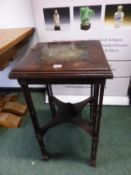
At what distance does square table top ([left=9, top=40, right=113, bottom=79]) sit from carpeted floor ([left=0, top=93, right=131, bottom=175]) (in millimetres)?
690

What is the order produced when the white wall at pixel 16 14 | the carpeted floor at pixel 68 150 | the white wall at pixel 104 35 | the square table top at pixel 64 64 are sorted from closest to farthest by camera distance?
the square table top at pixel 64 64 → the carpeted floor at pixel 68 150 → the white wall at pixel 104 35 → the white wall at pixel 16 14

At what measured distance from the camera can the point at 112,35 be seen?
1.21 m

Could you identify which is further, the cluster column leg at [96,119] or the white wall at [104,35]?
the white wall at [104,35]

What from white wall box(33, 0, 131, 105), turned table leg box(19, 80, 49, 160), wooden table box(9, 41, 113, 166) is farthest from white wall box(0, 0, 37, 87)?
turned table leg box(19, 80, 49, 160)

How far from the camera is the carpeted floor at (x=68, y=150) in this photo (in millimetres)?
1000

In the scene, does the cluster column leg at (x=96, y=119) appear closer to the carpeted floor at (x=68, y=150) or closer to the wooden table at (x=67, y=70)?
the wooden table at (x=67, y=70)

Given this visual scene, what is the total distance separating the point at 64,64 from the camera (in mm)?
723

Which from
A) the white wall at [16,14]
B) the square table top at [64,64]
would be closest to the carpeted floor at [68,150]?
the square table top at [64,64]

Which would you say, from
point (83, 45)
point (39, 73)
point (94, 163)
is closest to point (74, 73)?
point (39, 73)

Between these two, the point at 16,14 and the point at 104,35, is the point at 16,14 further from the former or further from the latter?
the point at 104,35

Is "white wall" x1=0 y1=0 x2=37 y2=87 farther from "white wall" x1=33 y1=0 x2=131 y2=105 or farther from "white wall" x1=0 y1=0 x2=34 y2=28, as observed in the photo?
"white wall" x1=33 y1=0 x2=131 y2=105

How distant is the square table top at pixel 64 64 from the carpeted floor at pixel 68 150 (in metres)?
0.69

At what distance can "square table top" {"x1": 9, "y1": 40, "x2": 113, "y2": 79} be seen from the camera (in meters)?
0.65

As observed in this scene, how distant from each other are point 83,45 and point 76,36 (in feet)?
0.93
